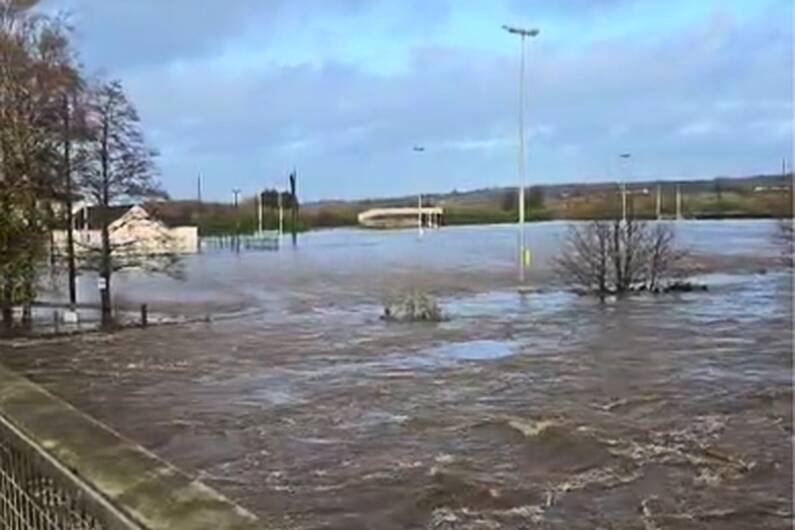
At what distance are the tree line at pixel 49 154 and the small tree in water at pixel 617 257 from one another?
16.6 meters

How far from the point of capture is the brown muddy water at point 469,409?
33.4ft

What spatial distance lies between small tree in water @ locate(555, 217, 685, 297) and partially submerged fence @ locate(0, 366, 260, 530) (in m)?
37.9

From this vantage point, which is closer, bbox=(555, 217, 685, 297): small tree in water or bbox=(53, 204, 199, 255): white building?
bbox=(53, 204, 199, 255): white building

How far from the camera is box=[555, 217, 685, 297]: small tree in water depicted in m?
40.8

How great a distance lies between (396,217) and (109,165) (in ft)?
397

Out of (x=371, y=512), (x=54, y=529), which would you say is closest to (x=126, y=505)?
(x=54, y=529)

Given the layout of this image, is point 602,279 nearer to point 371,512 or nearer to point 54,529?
point 371,512

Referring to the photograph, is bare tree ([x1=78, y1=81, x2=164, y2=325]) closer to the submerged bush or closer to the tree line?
the tree line

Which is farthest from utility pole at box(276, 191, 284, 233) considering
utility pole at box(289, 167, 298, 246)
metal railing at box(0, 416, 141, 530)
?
metal railing at box(0, 416, 141, 530)

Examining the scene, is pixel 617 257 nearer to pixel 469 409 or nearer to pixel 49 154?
pixel 49 154

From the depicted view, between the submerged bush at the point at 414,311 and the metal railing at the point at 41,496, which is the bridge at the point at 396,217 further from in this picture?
the metal railing at the point at 41,496

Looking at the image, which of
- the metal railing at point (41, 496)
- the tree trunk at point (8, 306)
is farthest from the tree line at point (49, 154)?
the metal railing at point (41, 496)

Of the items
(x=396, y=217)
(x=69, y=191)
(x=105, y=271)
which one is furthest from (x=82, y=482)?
(x=396, y=217)

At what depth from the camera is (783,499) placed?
33.3 ft
